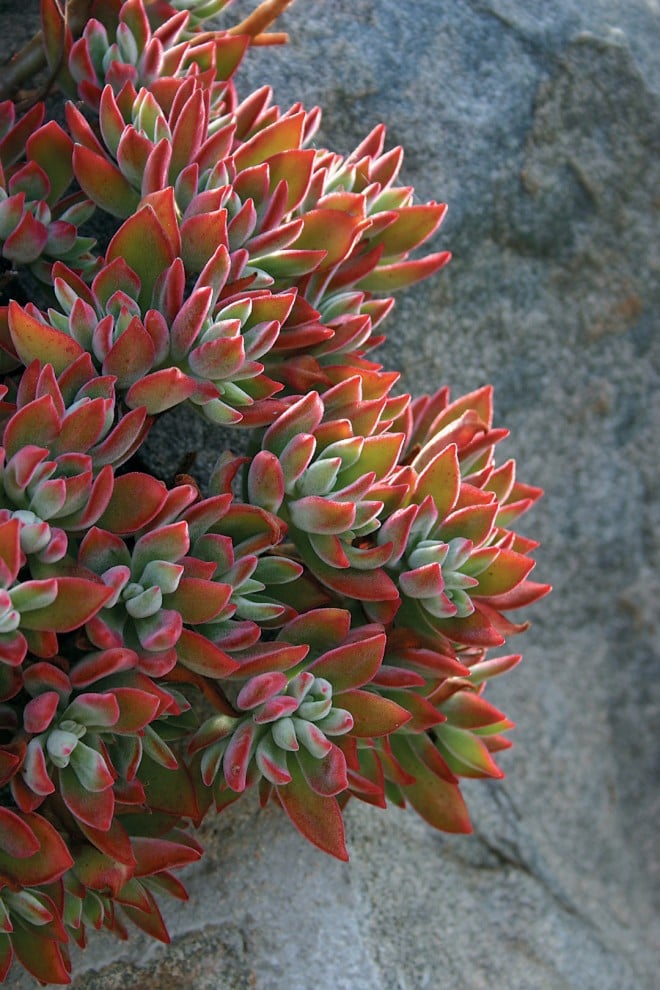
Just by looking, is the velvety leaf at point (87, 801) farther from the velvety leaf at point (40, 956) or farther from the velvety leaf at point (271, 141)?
the velvety leaf at point (271, 141)

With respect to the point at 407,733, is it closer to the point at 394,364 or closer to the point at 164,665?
the point at 164,665

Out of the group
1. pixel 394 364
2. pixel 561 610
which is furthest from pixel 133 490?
pixel 561 610

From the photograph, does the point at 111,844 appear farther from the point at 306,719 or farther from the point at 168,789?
the point at 306,719

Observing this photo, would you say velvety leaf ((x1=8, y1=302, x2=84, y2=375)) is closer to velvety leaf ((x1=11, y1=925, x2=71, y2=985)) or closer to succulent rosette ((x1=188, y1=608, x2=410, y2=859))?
succulent rosette ((x1=188, y1=608, x2=410, y2=859))

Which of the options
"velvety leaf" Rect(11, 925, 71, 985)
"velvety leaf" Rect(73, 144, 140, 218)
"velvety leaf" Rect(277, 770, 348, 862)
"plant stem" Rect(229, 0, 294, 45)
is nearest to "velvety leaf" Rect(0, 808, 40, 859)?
"velvety leaf" Rect(11, 925, 71, 985)

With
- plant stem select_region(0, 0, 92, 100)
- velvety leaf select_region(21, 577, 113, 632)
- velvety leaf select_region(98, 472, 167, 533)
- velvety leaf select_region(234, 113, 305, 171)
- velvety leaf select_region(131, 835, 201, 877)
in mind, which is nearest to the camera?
velvety leaf select_region(21, 577, 113, 632)
